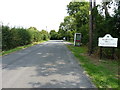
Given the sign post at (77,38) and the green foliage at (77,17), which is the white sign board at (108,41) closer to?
the green foliage at (77,17)

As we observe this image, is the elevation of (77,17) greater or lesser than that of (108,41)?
greater

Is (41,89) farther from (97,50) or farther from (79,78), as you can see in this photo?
(97,50)

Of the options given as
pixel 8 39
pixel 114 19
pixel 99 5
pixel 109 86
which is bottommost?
pixel 109 86

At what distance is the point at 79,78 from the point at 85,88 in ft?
3.74

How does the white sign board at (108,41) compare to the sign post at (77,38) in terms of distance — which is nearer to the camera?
the white sign board at (108,41)

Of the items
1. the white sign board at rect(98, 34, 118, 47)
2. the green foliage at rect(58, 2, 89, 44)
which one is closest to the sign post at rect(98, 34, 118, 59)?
the white sign board at rect(98, 34, 118, 47)

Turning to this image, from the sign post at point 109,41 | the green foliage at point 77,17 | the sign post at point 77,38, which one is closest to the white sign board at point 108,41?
the sign post at point 109,41

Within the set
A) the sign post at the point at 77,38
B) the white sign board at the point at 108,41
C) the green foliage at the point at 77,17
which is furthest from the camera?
the green foliage at the point at 77,17

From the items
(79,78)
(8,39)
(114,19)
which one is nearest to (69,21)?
(8,39)

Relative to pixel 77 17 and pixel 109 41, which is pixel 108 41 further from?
pixel 77 17

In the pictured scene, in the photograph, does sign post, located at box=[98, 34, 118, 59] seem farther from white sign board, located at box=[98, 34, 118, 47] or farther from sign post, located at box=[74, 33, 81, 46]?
sign post, located at box=[74, 33, 81, 46]

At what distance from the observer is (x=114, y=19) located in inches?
394

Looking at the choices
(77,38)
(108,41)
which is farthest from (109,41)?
(77,38)

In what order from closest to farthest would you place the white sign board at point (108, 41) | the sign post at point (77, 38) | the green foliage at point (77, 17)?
the white sign board at point (108, 41) < the sign post at point (77, 38) < the green foliage at point (77, 17)
